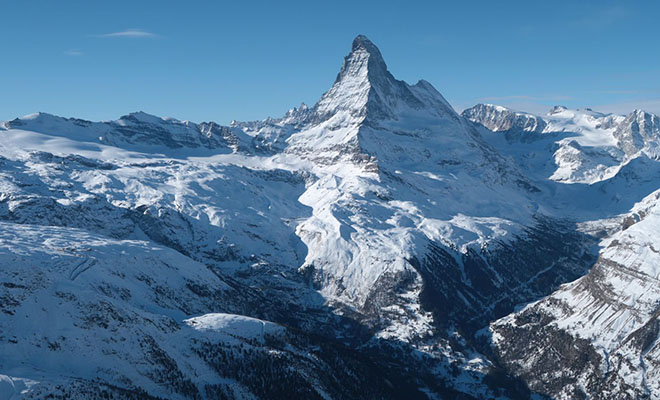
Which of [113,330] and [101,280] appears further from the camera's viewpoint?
[101,280]

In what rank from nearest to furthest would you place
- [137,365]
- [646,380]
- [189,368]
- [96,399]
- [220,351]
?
[96,399] → [137,365] → [189,368] → [220,351] → [646,380]

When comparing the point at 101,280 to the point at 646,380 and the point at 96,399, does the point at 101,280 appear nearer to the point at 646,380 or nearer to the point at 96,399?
the point at 96,399

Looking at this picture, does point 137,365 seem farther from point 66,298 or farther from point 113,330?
point 66,298

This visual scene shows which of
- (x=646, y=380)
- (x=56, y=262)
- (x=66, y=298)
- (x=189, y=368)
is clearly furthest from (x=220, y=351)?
(x=646, y=380)

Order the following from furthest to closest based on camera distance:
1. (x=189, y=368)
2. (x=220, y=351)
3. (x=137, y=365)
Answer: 1. (x=220, y=351)
2. (x=189, y=368)
3. (x=137, y=365)

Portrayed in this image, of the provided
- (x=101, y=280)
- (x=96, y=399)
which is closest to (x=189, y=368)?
(x=96, y=399)

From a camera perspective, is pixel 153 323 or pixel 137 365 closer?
pixel 137 365

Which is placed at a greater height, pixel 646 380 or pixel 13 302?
pixel 13 302

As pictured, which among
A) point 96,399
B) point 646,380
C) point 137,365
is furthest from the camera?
point 646,380

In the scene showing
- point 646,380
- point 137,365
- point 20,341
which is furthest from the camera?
point 646,380
